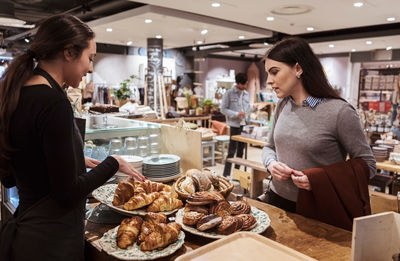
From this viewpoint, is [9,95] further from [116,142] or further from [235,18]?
[235,18]

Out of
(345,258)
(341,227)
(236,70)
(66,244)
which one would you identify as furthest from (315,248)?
(236,70)

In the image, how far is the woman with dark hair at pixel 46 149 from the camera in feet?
3.36

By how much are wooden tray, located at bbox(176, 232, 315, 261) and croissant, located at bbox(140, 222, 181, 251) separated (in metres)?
0.22

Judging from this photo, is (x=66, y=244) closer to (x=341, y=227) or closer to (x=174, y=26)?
(x=341, y=227)

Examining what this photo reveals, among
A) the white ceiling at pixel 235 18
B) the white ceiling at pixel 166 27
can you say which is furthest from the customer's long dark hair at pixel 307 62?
the white ceiling at pixel 166 27

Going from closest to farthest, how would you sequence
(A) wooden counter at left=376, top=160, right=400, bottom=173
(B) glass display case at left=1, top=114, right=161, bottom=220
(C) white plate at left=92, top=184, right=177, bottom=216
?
(C) white plate at left=92, top=184, right=177, bottom=216 < (B) glass display case at left=1, top=114, right=161, bottom=220 < (A) wooden counter at left=376, top=160, right=400, bottom=173

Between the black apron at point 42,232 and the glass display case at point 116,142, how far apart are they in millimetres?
1092

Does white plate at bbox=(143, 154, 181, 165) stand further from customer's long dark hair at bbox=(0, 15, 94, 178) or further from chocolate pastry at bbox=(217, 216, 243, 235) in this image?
customer's long dark hair at bbox=(0, 15, 94, 178)

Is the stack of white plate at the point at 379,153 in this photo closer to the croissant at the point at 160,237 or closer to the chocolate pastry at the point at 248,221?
the chocolate pastry at the point at 248,221

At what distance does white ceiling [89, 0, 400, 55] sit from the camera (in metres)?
5.67

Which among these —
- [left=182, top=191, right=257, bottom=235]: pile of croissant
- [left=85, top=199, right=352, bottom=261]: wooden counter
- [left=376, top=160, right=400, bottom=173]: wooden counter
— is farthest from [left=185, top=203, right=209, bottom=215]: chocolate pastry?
[left=376, top=160, right=400, bottom=173]: wooden counter

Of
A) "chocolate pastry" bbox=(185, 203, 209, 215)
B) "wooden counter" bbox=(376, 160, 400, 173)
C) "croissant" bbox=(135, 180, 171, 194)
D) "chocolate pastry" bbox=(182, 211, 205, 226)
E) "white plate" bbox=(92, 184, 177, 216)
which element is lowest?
"wooden counter" bbox=(376, 160, 400, 173)

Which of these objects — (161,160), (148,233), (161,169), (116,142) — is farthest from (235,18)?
(148,233)

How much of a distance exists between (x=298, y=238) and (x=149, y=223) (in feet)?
2.01
